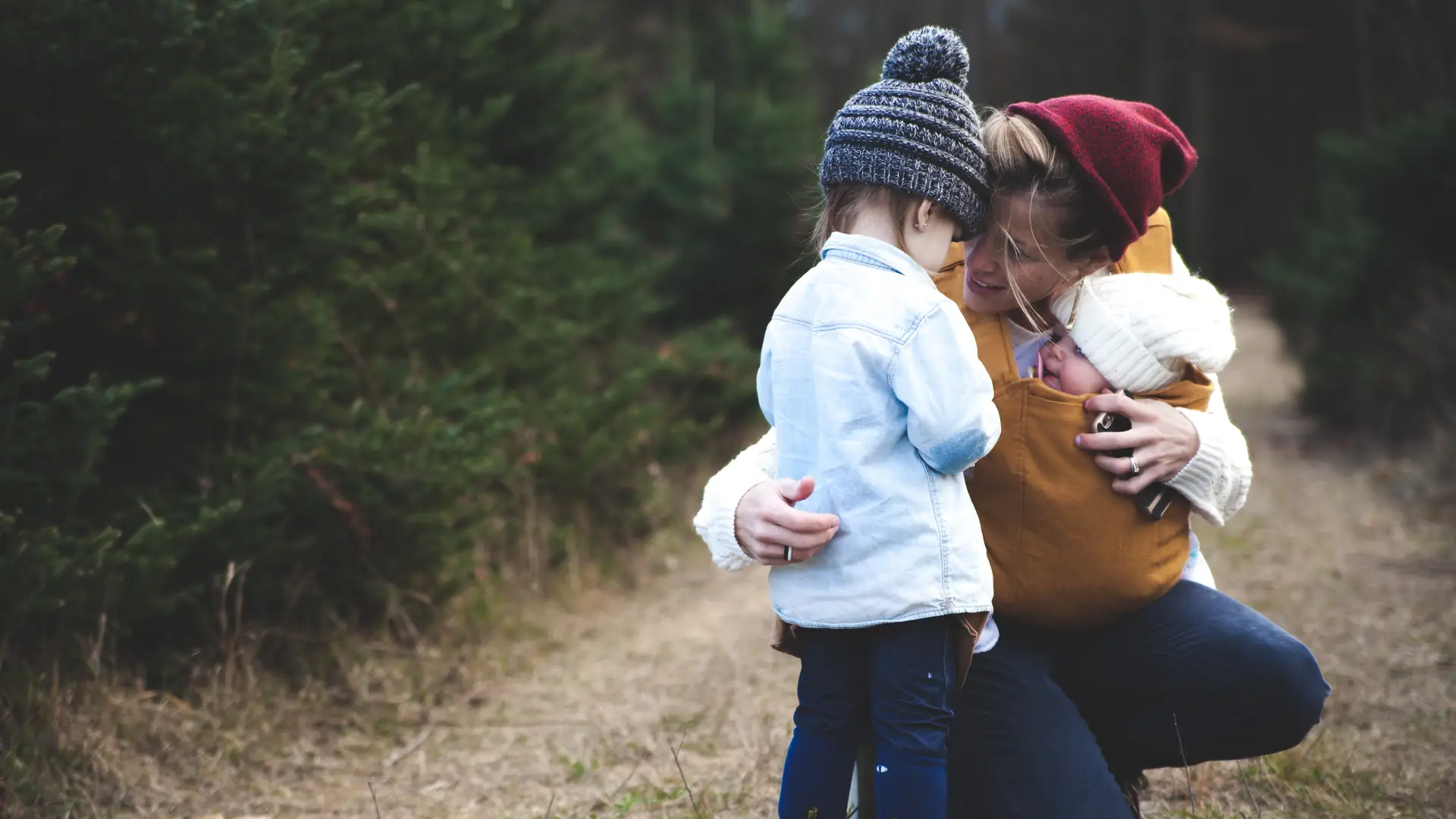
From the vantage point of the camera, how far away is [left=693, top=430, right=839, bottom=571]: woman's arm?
190 centimetres

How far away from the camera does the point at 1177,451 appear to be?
2.12 m

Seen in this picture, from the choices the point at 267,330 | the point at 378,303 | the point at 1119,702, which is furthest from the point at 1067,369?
the point at 378,303

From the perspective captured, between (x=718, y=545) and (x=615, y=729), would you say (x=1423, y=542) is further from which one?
(x=718, y=545)

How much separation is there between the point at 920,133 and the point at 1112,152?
383mm

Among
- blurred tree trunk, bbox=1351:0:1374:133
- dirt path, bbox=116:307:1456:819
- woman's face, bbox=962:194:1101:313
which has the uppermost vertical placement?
blurred tree trunk, bbox=1351:0:1374:133

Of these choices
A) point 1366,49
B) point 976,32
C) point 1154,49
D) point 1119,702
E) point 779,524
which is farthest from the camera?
point 1154,49

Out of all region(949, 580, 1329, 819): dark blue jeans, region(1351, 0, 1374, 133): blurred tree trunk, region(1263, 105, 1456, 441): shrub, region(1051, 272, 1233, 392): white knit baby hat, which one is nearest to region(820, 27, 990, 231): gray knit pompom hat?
region(1051, 272, 1233, 392): white knit baby hat

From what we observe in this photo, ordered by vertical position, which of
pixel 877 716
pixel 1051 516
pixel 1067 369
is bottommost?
pixel 877 716

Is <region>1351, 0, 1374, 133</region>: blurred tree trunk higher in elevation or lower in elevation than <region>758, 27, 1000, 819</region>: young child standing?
higher

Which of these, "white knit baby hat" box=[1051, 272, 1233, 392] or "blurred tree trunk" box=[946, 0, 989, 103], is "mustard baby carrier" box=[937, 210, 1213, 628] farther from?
"blurred tree trunk" box=[946, 0, 989, 103]

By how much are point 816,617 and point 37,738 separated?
2.07 metres

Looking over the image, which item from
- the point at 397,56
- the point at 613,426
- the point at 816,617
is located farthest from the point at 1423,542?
the point at 397,56

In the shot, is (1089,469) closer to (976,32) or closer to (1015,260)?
(1015,260)

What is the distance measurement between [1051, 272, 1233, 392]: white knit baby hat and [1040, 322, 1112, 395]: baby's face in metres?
0.02
